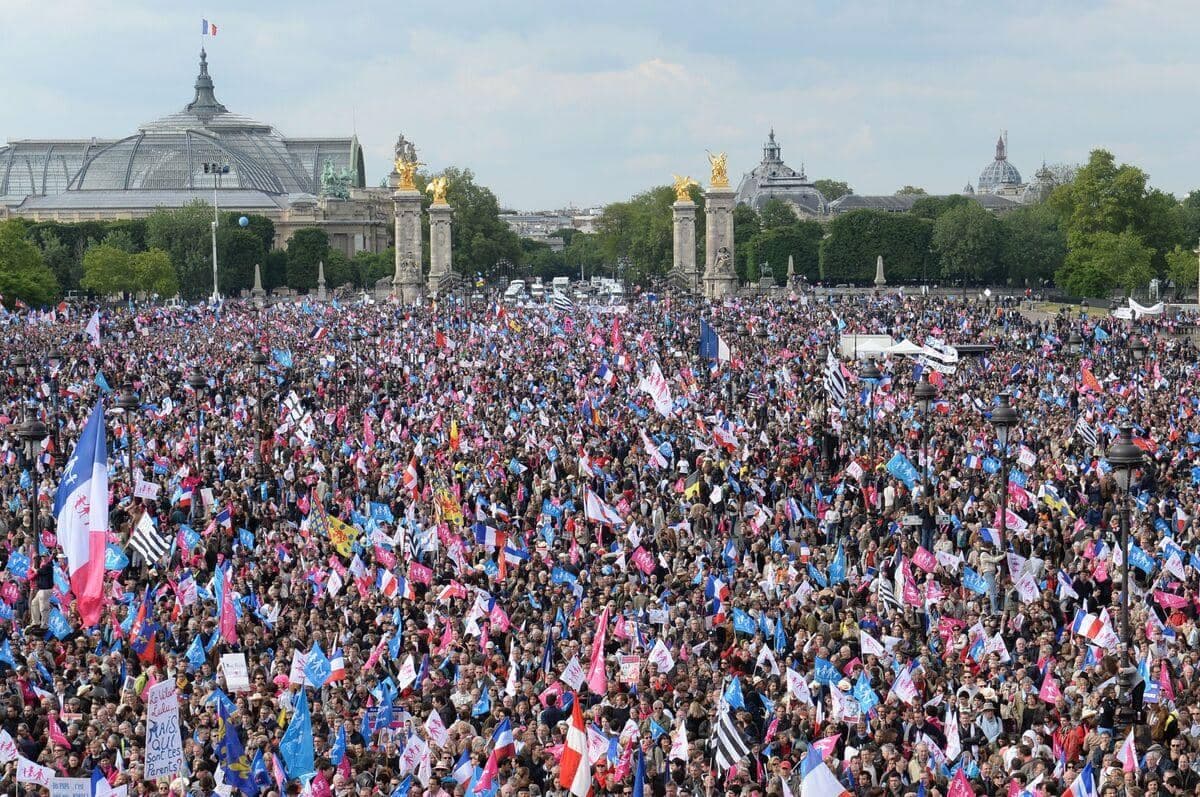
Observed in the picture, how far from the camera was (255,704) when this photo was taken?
669 inches

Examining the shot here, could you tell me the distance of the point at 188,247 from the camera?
135 meters

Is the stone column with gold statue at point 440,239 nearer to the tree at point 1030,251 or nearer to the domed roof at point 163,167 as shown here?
the tree at point 1030,251

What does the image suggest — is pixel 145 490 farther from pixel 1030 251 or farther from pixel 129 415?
pixel 1030 251

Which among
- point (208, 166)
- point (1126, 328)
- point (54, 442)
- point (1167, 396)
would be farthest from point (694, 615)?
point (208, 166)

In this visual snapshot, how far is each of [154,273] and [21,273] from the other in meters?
22.4

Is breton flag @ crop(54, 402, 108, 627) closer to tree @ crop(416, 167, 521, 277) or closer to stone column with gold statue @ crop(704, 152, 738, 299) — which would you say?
stone column with gold statue @ crop(704, 152, 738, 299)

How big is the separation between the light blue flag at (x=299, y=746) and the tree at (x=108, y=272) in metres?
107

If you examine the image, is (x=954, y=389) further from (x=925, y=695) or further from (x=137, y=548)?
(x=925, y=695)

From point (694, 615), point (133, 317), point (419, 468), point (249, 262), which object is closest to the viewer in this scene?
point (694, 615)

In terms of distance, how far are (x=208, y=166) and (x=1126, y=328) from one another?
144 metres

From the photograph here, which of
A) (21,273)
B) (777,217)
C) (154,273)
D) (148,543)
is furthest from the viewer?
(777,217)

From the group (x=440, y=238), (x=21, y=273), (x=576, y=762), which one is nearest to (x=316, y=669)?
(x=576, y=762)

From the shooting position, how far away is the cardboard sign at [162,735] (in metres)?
14.4

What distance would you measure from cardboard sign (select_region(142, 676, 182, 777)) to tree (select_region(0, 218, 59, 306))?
82170 millimetres
